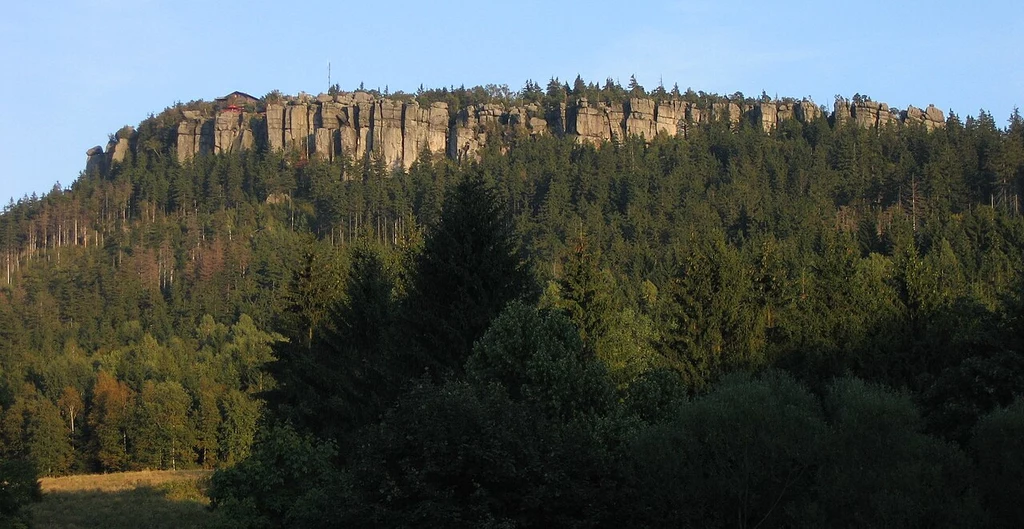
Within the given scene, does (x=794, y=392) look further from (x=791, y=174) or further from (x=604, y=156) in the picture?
(x=604, y=156)

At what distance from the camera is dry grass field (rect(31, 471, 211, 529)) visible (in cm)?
4278

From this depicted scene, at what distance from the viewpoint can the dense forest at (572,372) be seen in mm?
21141

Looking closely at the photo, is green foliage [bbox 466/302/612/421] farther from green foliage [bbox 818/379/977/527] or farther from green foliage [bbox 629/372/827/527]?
green foliage [bbox 818/379/977/527]

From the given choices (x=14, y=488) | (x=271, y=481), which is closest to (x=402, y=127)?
(x=14, y=488)

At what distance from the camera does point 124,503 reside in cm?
4950

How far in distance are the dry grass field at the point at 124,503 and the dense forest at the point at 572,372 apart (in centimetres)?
570

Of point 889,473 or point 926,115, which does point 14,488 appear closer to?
point 889,473

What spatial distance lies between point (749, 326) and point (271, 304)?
2938 inches

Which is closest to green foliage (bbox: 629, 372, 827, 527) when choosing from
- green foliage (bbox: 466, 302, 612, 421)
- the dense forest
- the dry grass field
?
the dense forest

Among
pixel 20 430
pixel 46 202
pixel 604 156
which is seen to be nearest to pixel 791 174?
pixel 604 156

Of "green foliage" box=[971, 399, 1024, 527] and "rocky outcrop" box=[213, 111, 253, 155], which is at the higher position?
"rocky outcrop" box=[213, 111, 253, 155]

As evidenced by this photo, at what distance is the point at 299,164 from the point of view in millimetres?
178250

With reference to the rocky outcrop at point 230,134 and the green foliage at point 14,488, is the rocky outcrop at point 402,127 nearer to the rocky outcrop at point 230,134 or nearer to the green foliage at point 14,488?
the rocky outcrop at point 230,134

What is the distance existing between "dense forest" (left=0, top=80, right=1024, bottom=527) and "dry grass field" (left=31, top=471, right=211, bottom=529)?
5.70 metres
